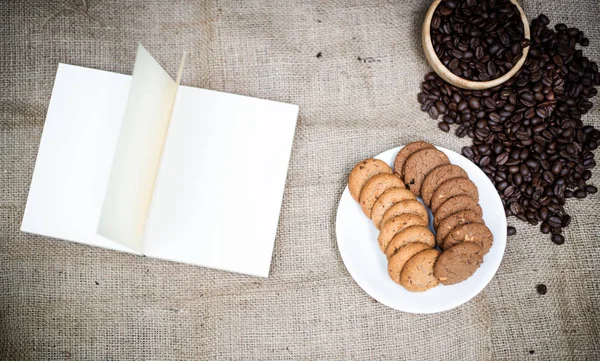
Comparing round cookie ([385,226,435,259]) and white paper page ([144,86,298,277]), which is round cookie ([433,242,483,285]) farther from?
white paper page ([144,86,298,277])

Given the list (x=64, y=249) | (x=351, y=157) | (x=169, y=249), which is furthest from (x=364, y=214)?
(x=64, y=249)

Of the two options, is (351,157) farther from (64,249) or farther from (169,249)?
(64,249)

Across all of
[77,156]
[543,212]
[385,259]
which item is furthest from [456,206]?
[77,156]

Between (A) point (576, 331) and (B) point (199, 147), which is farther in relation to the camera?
(A) point (576, 331)

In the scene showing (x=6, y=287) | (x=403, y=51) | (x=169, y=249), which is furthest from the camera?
(x=403, y=51)

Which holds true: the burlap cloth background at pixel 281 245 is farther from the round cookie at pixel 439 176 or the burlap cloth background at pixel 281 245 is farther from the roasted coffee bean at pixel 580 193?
the round cookie at pixel 439 176

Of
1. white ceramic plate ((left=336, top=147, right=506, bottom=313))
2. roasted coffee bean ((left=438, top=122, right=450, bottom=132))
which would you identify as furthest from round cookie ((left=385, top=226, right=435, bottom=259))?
roasted coffee bean ((left=438, top=122, right=450, bottom=132))
